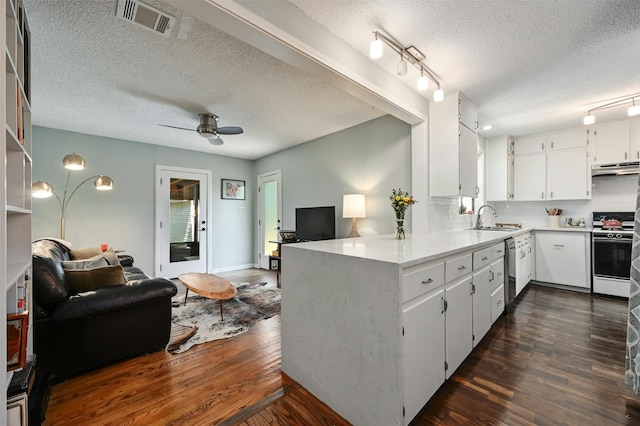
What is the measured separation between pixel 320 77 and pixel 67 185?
4.51m

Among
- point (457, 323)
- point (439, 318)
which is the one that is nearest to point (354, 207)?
point (457, 323)

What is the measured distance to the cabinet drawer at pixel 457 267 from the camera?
1751mm

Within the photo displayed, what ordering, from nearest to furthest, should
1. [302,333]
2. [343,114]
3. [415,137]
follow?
[302,333], [415,137], [343,114]

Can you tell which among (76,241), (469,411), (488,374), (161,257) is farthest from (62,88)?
(488,374)

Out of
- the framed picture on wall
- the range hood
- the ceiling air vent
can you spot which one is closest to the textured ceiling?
the ceiling air vent

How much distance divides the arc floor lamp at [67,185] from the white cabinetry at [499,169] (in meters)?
6.09

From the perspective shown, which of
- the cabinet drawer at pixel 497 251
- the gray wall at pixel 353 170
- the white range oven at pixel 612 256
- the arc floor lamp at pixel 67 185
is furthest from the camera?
the gray wall at pixel 353 170

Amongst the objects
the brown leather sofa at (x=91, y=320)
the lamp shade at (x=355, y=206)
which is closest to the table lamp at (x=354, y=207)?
the lamp shade at (x=355, y=206)

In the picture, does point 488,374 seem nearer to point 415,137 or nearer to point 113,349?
point 415,137

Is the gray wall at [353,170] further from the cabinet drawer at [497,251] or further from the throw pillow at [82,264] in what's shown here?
the throw pillow at [82,264]

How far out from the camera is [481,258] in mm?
2240

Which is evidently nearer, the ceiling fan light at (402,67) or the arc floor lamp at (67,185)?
the ceiling fan light at (402,67)

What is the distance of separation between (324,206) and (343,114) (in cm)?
159

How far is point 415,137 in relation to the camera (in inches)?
130
